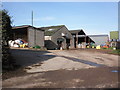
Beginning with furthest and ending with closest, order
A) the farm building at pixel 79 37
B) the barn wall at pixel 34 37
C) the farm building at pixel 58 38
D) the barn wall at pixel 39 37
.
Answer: the farm building at pixel 79 37 → the farm building at pixel 58 38 → the barn wall at pixel 39 37 → the barn wall at pixel 34 37

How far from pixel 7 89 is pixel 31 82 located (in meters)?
1.05

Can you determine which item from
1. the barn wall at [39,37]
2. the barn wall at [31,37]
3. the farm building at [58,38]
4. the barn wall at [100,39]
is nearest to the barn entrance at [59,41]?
the farm building at [58,38]

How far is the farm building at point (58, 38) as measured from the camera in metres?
29.4

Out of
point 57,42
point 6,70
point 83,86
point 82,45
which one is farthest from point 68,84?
point 82,45

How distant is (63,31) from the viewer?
33.2 m

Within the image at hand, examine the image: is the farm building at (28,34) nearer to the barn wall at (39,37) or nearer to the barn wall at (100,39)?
the barn wall at (39,37)

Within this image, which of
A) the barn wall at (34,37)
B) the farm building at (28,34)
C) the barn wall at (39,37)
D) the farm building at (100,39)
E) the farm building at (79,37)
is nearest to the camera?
the farm building at (28,34)

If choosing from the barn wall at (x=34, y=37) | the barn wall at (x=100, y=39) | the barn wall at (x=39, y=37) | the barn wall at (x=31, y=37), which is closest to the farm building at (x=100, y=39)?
the barn wall at (x=100, y=39)

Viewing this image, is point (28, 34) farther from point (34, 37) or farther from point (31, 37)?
point (34, 37)

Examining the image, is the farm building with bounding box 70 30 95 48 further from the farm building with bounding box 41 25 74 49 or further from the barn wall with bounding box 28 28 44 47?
the barn wall with bounding box 28 28 44 47

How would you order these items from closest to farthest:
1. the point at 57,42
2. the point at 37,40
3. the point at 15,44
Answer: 1. the point at 15,44
2. the point at 37,40
3. the point at 57,42

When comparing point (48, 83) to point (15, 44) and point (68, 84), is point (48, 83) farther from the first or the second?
point (15, 44)

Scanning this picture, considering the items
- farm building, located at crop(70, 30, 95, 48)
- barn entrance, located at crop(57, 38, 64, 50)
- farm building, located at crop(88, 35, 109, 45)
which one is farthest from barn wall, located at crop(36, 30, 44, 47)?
farm building, located at crop(88, 35, 109, 45)

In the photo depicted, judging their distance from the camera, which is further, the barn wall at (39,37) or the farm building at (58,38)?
the farm building at (58,38)
